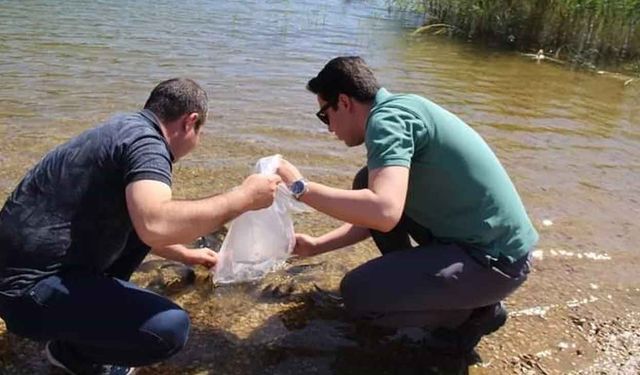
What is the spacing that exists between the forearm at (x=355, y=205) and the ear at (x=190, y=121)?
0.57 metres

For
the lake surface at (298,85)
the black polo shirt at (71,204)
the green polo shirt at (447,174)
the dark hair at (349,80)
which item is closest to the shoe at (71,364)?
the black polo shirt at (71,204)

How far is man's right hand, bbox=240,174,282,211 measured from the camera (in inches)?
108

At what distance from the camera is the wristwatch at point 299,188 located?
119 inches

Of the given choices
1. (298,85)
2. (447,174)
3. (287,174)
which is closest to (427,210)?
(447,174)

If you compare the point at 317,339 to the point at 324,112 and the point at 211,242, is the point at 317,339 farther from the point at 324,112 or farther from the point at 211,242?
the point at 211,242

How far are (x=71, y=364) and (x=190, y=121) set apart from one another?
47.2 inches

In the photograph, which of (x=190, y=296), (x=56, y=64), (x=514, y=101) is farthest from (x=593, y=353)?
(x=56, y=64)

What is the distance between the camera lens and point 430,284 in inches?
125

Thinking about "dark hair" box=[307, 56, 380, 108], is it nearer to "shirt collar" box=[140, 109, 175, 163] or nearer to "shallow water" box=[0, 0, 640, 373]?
"shirt collar" box=[140, 109, 175, 163]

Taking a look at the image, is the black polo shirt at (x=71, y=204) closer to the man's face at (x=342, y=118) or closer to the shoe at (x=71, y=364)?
the shoe at (x=71, y=364)

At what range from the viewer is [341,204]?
2949mm

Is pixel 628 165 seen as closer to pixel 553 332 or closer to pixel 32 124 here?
pixel 553 332

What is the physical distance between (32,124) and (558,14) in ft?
33.3

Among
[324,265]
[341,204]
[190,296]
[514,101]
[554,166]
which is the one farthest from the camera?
[514,101]
